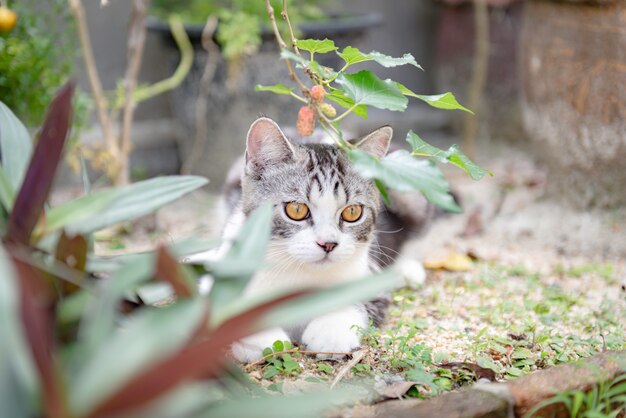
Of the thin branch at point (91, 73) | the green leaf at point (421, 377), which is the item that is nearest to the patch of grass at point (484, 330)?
the green leaf at point (421, 377)

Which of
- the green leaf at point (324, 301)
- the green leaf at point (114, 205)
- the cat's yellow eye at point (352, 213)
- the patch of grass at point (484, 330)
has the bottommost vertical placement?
the patch of grass at point (484, 330)

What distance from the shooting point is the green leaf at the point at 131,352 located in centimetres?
102

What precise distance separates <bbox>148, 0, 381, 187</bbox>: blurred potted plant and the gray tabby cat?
1.67 m

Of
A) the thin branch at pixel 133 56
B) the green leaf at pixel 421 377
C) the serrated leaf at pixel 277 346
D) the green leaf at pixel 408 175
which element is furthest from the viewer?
the thin branch at pixel 133 56

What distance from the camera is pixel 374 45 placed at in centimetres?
532

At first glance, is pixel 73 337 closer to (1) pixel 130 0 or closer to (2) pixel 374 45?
(1) pixel 130 0

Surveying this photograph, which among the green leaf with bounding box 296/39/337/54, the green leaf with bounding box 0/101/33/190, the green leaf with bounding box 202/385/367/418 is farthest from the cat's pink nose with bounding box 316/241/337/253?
the green leaf with bounding box 202/385/367/418

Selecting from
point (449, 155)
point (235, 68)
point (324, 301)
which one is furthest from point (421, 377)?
point (235, 68)

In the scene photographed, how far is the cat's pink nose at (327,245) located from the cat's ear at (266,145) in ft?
1.13

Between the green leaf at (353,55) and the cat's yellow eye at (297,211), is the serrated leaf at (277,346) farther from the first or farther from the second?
the green leaf at (353,55)

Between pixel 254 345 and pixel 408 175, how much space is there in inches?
28.9

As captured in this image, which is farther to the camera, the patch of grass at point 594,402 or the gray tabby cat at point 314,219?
the gray tabby cat at point 314,219

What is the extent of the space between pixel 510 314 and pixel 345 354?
765 mm

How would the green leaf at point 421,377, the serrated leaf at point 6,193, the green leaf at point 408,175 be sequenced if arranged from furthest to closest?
the green leaf at point 421,377, the green leaf at point 408,175, the serrated leaf at point 6,193
